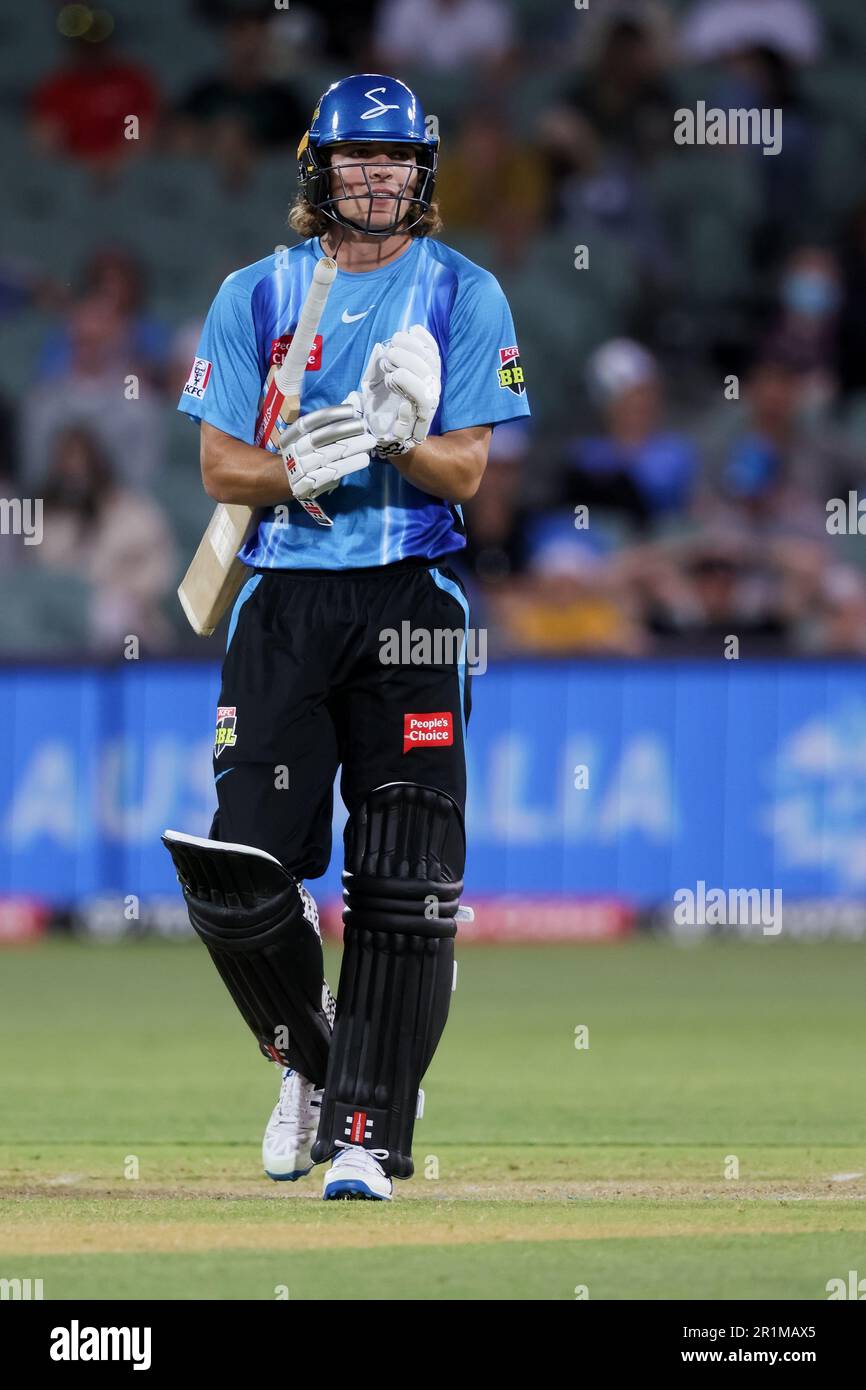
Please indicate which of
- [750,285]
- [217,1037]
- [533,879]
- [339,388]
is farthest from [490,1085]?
[750,285]

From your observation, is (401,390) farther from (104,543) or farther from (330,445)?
(104,543)

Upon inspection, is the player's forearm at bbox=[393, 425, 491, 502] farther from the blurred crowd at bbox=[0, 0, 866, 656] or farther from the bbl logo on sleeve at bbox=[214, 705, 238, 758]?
the blurred crowd at bbox=[0, 0, 866, 656]

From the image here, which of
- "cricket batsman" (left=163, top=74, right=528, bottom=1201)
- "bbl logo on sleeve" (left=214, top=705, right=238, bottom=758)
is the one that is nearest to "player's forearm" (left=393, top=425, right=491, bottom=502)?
"cricket batsman" (left=163, top=74, right=528, bottom=1201)

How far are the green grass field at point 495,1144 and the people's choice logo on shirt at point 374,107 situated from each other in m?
2.64

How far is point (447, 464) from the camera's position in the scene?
238 inches

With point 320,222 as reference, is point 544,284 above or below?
above

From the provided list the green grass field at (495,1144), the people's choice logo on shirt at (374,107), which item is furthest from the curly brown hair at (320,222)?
the green grass field at (495,1144)

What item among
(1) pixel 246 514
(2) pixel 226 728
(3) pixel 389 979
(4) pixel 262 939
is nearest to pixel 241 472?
(1) pixel 246 514

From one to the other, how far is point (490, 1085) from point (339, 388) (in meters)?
3.14

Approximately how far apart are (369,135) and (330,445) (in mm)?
816

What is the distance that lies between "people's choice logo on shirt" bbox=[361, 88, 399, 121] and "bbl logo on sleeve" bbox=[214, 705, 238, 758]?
1492 millimetres

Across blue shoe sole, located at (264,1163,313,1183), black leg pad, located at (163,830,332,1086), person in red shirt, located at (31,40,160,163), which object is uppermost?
person in red shirt, located at (31,40,160,163)

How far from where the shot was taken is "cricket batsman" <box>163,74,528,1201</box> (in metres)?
6.05

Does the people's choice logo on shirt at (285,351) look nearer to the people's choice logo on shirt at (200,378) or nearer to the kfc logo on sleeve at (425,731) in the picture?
the people's choice logo on shirt at (200,378)
